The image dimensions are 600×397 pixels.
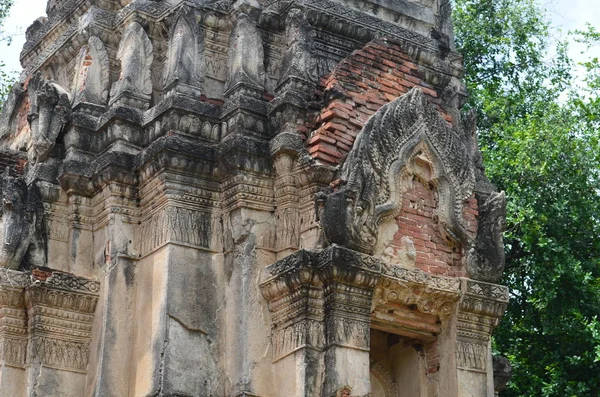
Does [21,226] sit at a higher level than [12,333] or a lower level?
higher

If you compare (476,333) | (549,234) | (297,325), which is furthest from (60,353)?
(549,234)

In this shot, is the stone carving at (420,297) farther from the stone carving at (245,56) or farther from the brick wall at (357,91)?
the stone carving at (245,56)

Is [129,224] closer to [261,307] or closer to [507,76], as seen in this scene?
[261,307]

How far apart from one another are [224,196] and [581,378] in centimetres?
865

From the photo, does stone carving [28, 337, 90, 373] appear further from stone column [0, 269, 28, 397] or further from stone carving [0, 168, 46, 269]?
stone carving [0, 168, 46, 269]

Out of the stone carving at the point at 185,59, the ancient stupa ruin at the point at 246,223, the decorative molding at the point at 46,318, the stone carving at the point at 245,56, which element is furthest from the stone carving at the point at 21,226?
the stone carving at the point at 245,56

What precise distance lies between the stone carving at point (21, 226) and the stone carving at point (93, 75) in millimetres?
1030

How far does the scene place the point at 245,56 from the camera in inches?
391

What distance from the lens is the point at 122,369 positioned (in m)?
9.16

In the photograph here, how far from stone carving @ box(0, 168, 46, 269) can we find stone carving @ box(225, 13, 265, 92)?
77.4 inches

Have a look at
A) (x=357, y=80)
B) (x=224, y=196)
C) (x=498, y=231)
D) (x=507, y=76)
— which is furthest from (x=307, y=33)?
(x=507, y=76)

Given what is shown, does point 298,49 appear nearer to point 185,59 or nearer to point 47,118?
point 185,59

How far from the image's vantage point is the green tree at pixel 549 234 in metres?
16.2

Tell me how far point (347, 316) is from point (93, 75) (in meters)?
3.51
